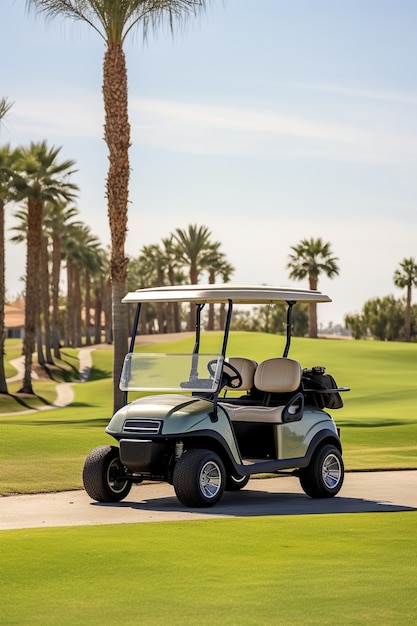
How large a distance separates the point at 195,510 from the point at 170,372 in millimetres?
1953

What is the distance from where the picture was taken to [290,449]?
1443 centimetres

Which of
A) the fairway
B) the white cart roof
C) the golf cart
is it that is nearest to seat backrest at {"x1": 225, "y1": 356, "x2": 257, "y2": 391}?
the golf cart

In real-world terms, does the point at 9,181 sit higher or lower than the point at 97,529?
higher

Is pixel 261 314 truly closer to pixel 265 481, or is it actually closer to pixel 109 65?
pixel 109 65

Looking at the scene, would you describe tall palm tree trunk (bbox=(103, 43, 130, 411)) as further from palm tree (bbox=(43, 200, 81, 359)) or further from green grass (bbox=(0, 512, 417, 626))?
palm tree (bbox=(43, 200, 81, 359))

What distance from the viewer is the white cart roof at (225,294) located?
1409 cm

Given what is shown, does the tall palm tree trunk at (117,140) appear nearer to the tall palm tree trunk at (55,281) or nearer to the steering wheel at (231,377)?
the steering wheel at (231,377)

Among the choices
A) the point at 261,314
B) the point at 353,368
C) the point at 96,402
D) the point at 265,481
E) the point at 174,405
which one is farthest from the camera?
the point at 261,314

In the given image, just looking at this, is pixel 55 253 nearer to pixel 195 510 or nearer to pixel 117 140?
pixel 117 140

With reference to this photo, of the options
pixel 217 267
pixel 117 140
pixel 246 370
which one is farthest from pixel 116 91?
pixel 217 267

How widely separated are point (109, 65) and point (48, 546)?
2382cm

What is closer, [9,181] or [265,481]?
[265,481]

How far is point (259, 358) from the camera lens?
70.6m

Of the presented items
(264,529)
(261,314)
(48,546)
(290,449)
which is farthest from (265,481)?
(261,314)
